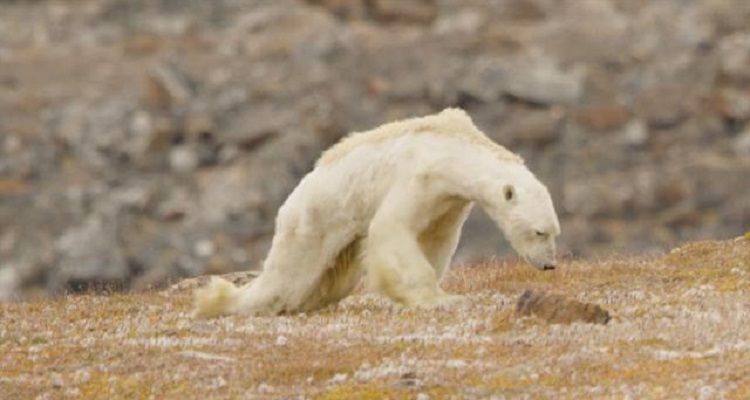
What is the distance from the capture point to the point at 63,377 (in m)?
22.3

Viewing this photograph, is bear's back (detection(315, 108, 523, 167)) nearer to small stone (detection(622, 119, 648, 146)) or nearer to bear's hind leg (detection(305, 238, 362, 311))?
bear's hind leg (detection(305, 238, 362, 311))

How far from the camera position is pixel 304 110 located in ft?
404

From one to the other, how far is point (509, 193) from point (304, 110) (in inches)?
3792

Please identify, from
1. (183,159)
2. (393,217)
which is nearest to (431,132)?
(393,217)

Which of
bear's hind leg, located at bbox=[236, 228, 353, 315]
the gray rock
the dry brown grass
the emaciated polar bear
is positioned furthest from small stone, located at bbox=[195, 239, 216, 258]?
the emaciated polar bear

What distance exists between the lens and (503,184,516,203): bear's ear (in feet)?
88.3

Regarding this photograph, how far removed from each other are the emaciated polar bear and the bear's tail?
1cm

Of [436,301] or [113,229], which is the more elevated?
[436,301]

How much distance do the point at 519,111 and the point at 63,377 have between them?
106m

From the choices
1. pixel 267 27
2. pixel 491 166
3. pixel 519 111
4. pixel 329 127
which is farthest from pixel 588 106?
pixel 491 166

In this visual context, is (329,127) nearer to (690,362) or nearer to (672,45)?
(672,45)

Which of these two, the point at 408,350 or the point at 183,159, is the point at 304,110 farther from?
the point at 408,350

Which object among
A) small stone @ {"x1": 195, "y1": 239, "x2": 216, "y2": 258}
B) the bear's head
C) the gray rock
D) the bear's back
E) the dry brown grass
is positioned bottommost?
small stone @ {"x1": 195, "y1": 239, "x2": 216, "y2": 258}

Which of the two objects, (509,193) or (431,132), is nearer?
(509,193)
